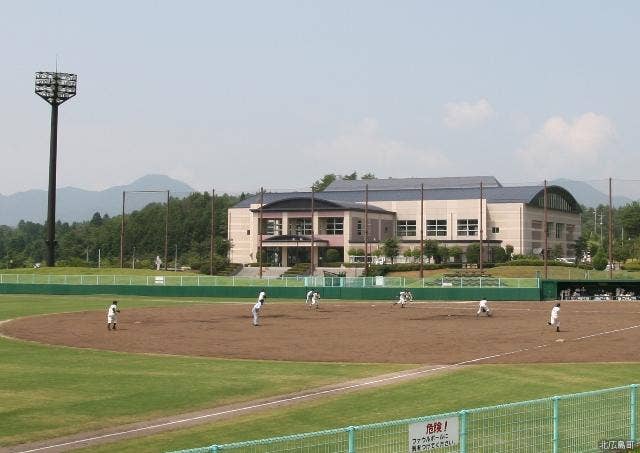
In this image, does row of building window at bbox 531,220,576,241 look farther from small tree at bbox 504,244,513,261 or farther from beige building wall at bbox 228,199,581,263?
small tree at bbox 504,244,513,261

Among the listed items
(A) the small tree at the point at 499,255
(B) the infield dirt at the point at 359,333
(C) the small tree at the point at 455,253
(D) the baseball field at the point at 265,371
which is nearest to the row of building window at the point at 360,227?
(C) the small tree at the point at 455,253

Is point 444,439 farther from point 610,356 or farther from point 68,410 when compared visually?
point 610,356

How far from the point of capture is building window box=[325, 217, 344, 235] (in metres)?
125

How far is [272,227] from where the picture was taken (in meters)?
132

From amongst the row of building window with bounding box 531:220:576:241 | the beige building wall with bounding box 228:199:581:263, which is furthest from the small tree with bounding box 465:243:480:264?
the row of building window with bounding box 531:220:576:241

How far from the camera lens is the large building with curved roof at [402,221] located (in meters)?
122

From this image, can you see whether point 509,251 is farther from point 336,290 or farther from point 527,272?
point 336,290

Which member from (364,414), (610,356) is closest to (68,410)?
(364,414)

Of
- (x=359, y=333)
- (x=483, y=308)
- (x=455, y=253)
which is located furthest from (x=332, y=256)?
(x=359, y=333)

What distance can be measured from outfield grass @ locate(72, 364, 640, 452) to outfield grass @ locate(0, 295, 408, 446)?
231 cm

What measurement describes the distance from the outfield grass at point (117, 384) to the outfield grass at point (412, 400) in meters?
2.31

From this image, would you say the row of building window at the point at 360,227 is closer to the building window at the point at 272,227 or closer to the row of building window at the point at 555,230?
the building window at the point at 272,227

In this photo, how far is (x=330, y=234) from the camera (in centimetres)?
12538

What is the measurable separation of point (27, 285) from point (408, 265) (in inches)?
1921
